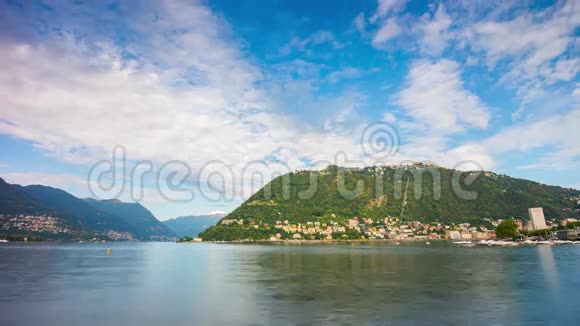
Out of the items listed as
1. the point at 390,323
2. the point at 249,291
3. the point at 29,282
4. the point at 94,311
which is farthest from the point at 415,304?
the point at 29,282

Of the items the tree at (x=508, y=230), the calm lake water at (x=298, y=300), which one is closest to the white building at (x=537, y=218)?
the tree at (x=508, y=230)

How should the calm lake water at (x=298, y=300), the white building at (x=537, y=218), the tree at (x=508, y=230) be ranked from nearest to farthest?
1. the calm lake water at (x=298, y=300)
2. the tree at (x=508, y=230)
3. the white building at (x=537, y=218)

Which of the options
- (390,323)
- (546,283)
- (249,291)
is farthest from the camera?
(546,283)

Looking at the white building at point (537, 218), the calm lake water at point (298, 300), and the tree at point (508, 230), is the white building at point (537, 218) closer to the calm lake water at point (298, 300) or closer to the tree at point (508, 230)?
the tree at point (508, 230)

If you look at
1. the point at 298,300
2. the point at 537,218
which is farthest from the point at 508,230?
the point at 298,300

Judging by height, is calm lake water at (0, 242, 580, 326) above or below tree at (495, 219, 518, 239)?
below

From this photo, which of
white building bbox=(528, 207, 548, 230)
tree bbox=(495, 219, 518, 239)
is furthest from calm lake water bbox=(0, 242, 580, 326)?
white building bbox=(528, 207, 548, 230)

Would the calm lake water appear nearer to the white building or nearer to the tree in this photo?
the tree

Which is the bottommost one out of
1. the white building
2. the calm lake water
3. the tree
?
the calm lake water

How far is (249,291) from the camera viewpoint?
3045 cm

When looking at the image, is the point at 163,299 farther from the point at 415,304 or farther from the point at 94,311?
the point at 415,304

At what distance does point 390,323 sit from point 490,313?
23.8 ft

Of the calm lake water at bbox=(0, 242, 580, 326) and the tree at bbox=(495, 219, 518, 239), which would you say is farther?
the tree at bbox=(495, 219, 518, 239)

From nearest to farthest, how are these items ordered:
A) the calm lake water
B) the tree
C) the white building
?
1. the calm lake water
2. the tree
3. the white building
